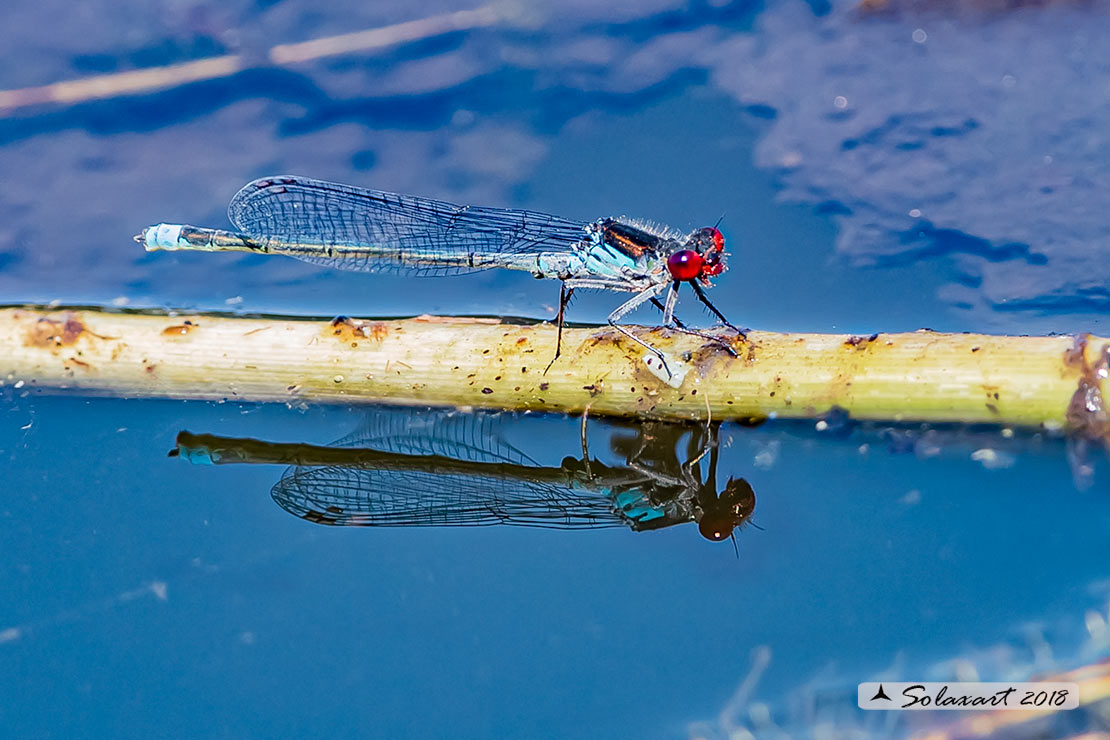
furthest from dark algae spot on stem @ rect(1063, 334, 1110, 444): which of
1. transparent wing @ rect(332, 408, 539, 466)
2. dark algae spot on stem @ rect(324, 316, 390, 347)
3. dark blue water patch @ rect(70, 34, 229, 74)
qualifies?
dark blue water patch @ rect(70, 34, 229, 74)

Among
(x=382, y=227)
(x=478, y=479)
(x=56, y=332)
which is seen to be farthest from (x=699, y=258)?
(x=56, y=332)

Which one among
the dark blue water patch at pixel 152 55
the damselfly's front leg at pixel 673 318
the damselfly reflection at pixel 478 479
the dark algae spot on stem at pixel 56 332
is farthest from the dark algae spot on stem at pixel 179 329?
the dark blue water patch at pixel 152 55

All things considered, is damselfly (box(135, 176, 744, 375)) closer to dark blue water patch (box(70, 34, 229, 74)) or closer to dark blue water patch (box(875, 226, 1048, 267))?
dark blue water patch (box(875, 226, 1048, 267))

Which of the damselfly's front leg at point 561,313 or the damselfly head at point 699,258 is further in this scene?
the damselfly head at point 699,258

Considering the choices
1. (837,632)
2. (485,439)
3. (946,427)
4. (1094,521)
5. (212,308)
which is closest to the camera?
(837,632)

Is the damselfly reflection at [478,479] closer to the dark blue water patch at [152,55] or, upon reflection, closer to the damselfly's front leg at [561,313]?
the damselfly's front leg at [561,313]

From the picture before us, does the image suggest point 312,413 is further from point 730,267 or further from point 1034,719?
point 1034,719

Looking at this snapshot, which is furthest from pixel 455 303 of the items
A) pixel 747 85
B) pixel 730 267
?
pixel 747 85
